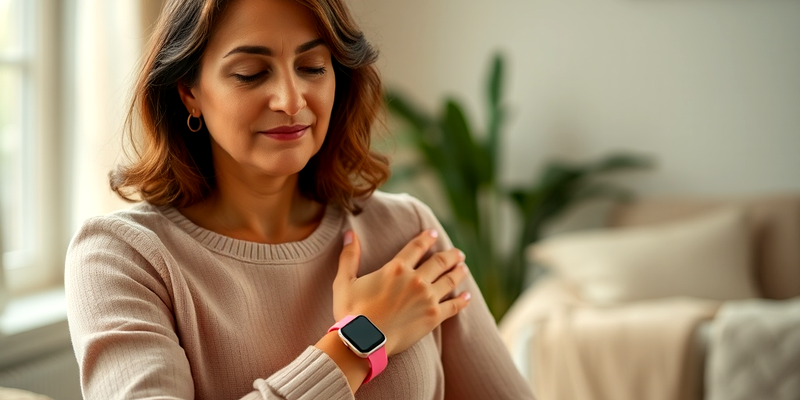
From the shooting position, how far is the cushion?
2.76m

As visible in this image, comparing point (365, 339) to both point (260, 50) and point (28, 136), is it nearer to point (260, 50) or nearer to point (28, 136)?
point (260, 50)

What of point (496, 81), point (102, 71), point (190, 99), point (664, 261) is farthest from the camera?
point (496, 81)

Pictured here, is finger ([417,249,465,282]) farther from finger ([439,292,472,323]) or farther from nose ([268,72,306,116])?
nose ([268,72,306,116])

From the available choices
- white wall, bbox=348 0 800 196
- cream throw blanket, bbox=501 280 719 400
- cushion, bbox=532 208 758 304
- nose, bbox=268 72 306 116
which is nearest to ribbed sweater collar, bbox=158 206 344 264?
nose, bbox=268 72 306 116

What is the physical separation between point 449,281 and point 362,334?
0.24m

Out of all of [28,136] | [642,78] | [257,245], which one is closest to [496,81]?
[642,78]

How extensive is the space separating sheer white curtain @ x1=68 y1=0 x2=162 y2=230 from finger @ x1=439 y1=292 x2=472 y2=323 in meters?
1.63

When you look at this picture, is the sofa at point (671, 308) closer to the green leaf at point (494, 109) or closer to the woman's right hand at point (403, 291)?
the green leaf at point (494, 109)

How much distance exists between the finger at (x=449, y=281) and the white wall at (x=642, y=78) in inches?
90.9

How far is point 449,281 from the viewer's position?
50.8 inches

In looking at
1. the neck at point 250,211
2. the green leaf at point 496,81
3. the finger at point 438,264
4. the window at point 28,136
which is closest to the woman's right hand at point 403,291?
the finger at point 438,264

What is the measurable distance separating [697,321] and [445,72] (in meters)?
1.97

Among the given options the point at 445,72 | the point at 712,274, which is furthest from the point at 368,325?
the point at 445,72

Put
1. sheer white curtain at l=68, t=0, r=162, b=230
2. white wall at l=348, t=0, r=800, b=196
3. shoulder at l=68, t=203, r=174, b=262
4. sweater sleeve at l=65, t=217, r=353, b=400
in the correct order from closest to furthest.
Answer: sweater sleeve at l=65, t=217, r=353, b=400
shoulder at l=68, t=203, r=174, b=262
sheer white curtain at l=68, t=0, r=162, b=230
white wall at l=348, t=0, r=800, b=196
